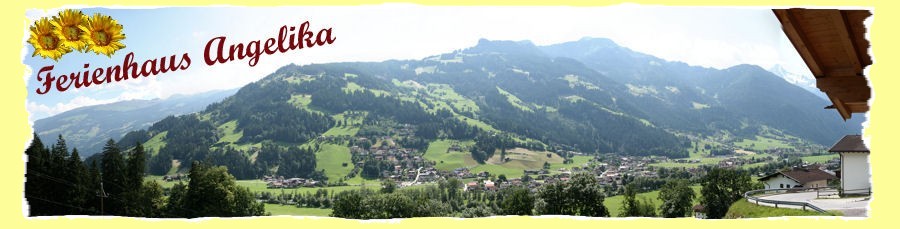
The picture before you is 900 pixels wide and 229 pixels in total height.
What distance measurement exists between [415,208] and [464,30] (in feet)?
9.12

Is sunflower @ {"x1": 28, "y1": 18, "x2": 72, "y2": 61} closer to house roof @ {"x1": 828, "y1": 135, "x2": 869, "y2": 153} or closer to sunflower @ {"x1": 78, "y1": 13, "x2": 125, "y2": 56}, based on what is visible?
sunflower @ {"x1": 78, "y1": 13, "x2": 125, "y2": 56}

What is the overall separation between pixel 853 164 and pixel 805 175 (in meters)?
2.39

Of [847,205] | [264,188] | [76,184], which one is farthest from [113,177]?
[847,205]

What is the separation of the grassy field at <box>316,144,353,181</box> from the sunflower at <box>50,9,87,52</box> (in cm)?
608

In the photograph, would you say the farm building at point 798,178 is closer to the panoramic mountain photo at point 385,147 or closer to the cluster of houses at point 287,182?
the panoramic mountain photo at point 385,147

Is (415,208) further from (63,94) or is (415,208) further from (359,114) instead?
(359,114)

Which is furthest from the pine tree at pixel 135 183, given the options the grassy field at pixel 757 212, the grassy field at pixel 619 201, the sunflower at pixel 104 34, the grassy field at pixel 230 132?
the grassy field at pixel 757 212

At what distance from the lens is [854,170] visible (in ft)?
29.0

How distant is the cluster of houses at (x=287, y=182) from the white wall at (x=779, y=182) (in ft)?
27.0

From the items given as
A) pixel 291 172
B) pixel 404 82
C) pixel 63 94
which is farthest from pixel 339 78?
pixel 63 94

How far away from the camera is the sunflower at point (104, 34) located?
6.86 meters

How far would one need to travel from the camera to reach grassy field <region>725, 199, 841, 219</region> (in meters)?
7.42

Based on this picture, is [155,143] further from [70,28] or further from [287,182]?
[70,28]

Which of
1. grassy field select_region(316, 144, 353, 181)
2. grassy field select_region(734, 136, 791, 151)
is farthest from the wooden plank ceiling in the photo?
grassy field select_region(734, 136, 791, 151)
